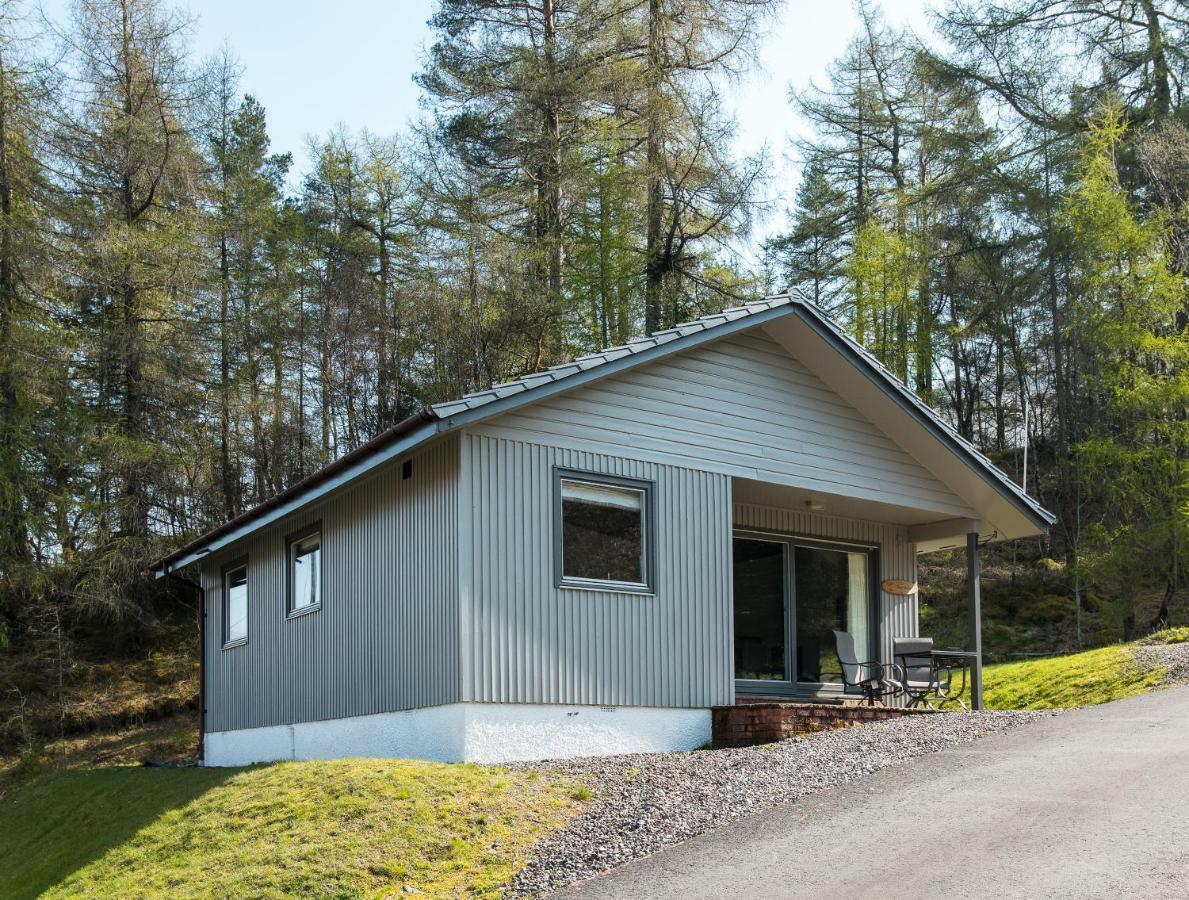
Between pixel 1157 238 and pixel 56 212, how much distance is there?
826 inches

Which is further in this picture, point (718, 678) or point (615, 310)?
point (615, 310)

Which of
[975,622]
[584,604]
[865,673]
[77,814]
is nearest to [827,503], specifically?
[975,622]

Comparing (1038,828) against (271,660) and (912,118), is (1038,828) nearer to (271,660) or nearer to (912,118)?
(271,660)

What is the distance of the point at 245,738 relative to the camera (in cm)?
1527

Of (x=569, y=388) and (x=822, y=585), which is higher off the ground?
(x=569, y=388)

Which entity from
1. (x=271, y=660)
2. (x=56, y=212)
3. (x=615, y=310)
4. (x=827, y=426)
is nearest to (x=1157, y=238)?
(x=615, y=310)

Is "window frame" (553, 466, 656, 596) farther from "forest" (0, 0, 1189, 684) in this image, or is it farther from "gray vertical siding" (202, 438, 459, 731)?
"forest" (0, 0, 1189, 684)

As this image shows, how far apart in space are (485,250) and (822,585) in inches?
469

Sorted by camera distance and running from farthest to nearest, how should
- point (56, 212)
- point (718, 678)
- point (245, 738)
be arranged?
point (56, 212) → point (245, 738) → point (718, 678)

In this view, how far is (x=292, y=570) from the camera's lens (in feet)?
47.1

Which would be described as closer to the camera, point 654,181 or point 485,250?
point 485,250

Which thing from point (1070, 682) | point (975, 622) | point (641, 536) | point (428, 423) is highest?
point (428, 423)

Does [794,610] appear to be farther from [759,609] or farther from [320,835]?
[320,835]

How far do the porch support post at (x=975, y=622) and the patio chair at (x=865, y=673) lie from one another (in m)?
0.85
